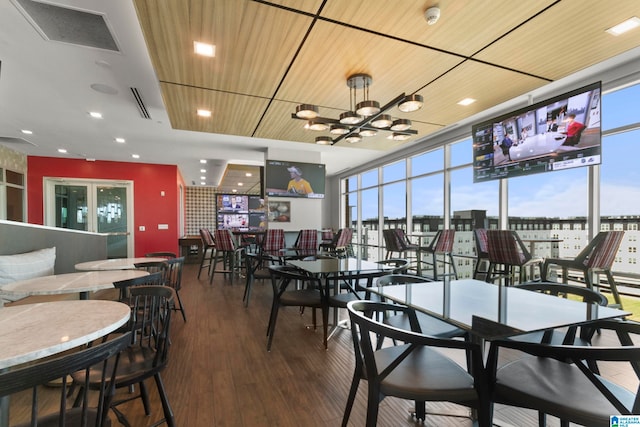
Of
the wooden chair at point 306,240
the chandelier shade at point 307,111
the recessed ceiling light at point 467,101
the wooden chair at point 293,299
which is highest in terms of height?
the recessed ceiling light at point 467,101

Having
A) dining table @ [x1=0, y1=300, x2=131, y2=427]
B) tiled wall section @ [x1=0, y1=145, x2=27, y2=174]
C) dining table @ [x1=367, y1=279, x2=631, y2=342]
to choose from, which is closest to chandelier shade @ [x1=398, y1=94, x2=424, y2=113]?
dining table @ [x1=367, y1=279, x2=631, y2=342]

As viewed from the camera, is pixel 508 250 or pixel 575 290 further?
pixel 508 250

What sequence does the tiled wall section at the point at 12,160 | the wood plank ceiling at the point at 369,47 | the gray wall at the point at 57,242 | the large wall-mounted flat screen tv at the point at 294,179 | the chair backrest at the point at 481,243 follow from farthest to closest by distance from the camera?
the large wall-mounted flat screen tv at the point at 294,179, the tiled wall section at the point at 12,160, the chair backrest at the point at 481,243, the gray wall at the point at 57,242, the wood plank ceiling at the point at 369,47

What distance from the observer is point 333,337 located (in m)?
3.09

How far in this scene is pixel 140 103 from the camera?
425cm

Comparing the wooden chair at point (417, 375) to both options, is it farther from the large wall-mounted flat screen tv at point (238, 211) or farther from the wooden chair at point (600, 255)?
the large wall-mounted flat screen tv at point (238, 211)

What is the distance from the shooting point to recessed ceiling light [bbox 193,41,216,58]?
2.59 metres

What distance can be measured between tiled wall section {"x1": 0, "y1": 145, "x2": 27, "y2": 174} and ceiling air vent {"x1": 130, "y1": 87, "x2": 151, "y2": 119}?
4.49 m

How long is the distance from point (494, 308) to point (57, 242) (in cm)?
506

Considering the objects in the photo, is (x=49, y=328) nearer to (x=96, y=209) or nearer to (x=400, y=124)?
(x=400, y=124)

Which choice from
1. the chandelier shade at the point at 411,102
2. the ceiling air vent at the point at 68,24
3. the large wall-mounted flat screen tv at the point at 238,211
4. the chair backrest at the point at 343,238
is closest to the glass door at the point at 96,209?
the large wall-mounted flat screen tv at the point at 238,211

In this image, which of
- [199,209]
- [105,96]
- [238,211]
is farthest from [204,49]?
[199,209]

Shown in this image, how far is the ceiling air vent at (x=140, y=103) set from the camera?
12.9 ft

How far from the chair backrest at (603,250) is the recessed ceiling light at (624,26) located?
75.9 inches
